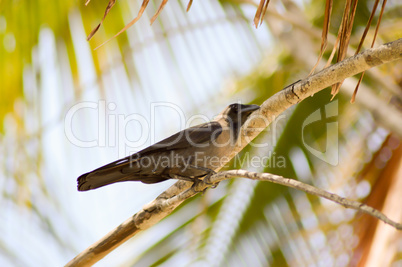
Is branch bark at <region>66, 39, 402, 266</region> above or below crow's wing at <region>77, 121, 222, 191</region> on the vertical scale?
below

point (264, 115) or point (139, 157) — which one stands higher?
point (139, 157)

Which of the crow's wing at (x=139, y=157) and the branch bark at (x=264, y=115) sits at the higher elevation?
the crow's wing at (x=139, y=157)

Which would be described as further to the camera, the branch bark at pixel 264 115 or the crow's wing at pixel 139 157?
the crow's wing at pixel 139 157

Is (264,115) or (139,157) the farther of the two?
(139,157)

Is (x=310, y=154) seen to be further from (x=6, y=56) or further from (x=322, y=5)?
(x=6, y=56)

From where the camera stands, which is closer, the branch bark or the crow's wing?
the branch bark
